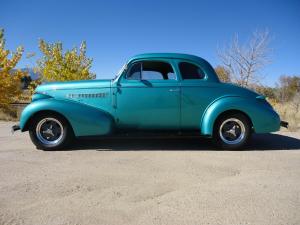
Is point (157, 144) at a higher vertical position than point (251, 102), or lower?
lower

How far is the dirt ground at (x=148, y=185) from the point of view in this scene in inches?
113

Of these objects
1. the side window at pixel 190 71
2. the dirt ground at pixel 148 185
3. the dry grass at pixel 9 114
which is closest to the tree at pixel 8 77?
the dry grass at pixel 9 114

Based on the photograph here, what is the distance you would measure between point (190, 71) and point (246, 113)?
1.33 metres

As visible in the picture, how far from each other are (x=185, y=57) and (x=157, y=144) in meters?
1.83

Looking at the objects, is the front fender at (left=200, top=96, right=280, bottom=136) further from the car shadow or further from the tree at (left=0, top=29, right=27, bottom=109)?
the tree at (left=0, top=29, right=27, bottom=109)

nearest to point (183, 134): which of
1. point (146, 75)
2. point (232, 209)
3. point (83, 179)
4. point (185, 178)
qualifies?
point (146, 75)

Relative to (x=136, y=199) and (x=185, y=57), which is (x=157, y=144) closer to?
(x=185, y=57)

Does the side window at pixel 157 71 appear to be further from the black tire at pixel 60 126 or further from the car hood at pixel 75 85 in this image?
the black tire at pixel 60 126

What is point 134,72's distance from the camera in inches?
232

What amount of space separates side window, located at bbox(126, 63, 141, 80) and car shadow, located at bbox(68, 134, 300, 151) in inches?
53.1

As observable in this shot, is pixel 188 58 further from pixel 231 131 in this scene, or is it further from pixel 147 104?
pixel 231 131

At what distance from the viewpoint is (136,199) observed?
3.26 meters

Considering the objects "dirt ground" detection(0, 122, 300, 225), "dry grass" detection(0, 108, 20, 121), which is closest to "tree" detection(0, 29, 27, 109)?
"dry grass" detection(0, 108, 20, 121)

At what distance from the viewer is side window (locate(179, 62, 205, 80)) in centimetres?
595
